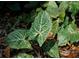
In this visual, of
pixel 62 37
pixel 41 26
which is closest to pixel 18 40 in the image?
pixel 41 26

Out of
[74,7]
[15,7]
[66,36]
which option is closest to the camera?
[66,36]

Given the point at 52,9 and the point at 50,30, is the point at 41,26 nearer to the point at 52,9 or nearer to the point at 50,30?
the point at 50,30

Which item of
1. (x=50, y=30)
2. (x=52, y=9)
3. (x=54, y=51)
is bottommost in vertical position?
(x=54, y=51)

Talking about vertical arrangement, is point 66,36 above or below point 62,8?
below

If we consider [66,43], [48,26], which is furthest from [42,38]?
[66,43]

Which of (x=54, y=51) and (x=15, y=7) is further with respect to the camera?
(x=15, y=7)

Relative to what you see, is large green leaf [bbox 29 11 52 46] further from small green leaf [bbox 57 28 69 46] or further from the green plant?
small green leaf [bbox 57 28 69 46]

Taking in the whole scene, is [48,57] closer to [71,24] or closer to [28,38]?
[28,38]

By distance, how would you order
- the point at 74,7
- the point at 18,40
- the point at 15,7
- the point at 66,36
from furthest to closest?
1. the point at 15,7
2. the point at 74,7
3. the point at 66,36
4. the point at 18,40

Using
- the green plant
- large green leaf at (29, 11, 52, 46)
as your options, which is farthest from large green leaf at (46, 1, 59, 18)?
large green leaf at (29, 11, 52, 46)
